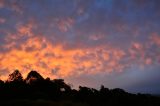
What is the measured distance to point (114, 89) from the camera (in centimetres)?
4709

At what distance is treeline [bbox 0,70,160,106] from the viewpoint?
36.2 meters

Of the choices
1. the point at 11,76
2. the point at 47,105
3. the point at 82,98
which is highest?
the point at 11,76

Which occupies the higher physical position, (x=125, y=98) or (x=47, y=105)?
(x=125, y=98)

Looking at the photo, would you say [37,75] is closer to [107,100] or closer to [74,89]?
[74,89]

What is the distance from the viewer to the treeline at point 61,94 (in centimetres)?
3621

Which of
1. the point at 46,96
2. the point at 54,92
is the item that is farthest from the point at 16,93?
the point at 54,92

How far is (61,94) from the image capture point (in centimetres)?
4166

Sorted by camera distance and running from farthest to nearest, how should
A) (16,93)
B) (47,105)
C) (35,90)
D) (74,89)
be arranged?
(74,89) → (35,90) → (16,93) → (47,105)

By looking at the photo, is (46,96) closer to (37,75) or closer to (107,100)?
(107,100)

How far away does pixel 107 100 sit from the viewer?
40.3 metres

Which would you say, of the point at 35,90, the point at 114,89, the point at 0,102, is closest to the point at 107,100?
the point at 114,89

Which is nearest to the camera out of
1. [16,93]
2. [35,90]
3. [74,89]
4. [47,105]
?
[47,105]

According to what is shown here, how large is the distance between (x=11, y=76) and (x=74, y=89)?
37.3ft

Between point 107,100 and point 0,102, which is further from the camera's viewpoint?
point 107,100
